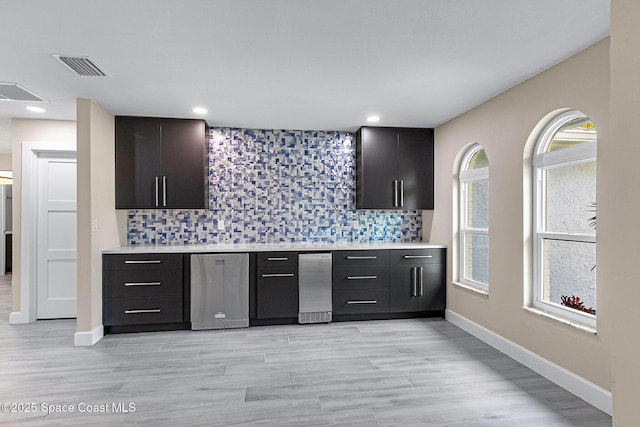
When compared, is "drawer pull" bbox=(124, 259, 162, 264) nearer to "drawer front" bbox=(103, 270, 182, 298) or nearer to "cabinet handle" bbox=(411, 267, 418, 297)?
"drawer front" bbox=(103, 270, 182, 298)

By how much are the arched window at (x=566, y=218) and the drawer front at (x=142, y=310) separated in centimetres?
358

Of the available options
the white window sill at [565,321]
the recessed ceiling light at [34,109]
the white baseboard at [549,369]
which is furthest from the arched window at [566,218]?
the recessed ceiling light at [34,109]

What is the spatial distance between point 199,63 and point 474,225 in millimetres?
3293

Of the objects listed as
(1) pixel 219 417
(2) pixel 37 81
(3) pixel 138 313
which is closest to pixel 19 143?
(2) pixel 37 81

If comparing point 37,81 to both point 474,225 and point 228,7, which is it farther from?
point 474,225

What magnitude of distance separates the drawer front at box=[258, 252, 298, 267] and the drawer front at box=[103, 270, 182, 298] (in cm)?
91

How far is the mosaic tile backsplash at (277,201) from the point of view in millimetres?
4648

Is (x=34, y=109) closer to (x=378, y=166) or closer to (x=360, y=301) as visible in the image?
(x=378, y=166)

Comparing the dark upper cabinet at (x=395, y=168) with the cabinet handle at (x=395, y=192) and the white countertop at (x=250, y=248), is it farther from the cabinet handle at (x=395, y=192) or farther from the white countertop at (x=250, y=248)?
the white countertop at (x=250, y=248)

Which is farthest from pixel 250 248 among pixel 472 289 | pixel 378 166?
pixel 472 289

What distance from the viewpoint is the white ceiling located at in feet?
6.67

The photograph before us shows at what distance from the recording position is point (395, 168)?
471 centimetres

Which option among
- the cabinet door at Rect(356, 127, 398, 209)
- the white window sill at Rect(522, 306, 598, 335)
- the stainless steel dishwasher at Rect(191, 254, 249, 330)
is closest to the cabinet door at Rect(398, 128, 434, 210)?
the cabinet door at Rect(356, 127, 398, 209)

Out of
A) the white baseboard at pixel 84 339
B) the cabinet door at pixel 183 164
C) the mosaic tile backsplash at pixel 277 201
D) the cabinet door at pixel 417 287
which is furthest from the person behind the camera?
the mosaic tile backsplash at pixel 277 201
